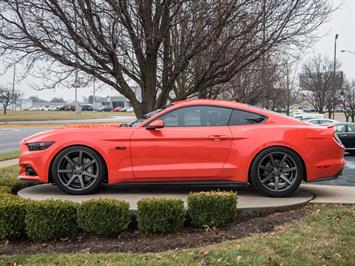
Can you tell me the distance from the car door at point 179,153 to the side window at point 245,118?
260mm

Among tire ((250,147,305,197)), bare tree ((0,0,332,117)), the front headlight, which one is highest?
bare tree ((0,0,332,117))

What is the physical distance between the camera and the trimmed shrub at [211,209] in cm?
509

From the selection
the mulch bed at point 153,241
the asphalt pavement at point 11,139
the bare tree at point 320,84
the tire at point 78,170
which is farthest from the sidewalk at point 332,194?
the bare tree at point 320,84

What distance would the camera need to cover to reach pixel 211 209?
508 centimetres

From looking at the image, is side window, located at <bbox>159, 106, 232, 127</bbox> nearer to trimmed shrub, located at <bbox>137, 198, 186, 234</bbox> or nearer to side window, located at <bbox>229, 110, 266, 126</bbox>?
side window, located at <bbox>229, 110, 266, 126</bbox>

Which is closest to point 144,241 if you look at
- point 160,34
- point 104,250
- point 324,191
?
point 104,250

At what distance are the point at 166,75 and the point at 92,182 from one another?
162 inches

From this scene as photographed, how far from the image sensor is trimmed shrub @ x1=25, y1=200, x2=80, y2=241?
4969 millimetres

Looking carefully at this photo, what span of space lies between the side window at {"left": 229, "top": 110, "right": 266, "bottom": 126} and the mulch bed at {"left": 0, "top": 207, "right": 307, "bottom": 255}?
1.49m

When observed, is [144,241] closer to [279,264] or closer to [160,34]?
[279,264]

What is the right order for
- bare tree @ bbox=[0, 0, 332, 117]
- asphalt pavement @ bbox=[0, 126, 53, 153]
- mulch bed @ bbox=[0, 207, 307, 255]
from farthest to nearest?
asphalt pavement @ bbox=[0, 126, 53, 153]
bare tree @ bbox=[0, 0, 332, 117]
mulch bed @ bbox=[0, 207, 307, 255]

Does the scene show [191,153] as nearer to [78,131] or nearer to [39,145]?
[78,131]

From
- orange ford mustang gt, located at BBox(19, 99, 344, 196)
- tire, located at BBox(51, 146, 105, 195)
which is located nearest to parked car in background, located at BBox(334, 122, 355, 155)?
orange ford mustang gt, located at BBox(19, 99, 344, 196)

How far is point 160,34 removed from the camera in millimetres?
8328
